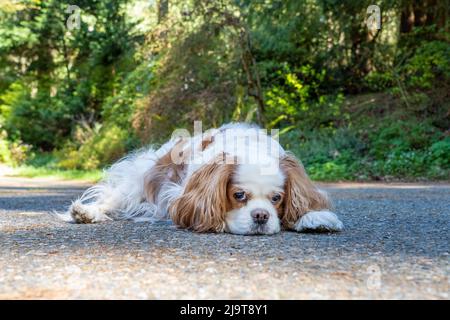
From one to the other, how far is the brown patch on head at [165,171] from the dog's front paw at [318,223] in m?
1.16

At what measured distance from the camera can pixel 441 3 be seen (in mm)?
15297

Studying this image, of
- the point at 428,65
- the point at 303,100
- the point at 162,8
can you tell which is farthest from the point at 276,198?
the point at 162,8

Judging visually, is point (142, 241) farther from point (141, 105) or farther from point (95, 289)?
point (141, 105)

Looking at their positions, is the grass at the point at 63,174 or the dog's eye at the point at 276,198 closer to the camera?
the dog's eye at the point at 276,198

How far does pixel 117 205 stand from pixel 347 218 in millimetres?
1984

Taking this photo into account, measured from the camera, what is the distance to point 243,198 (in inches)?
171

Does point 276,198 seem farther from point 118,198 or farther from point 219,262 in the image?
point 118,198

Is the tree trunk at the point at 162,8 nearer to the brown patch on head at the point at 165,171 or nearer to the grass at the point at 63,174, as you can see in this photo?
the grass at the point at 63,174

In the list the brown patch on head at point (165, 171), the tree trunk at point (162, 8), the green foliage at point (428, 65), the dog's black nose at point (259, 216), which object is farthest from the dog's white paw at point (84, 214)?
the tree trunk at point (162, 8)

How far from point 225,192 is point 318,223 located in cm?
69

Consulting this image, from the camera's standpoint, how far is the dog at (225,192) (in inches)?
171

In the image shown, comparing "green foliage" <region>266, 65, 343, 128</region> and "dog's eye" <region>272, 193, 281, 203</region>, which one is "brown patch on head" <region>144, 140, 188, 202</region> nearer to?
"dog's eye" <region>272, 193, 281, 203</region>

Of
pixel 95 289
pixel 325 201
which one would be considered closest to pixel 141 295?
pixel 95 289
